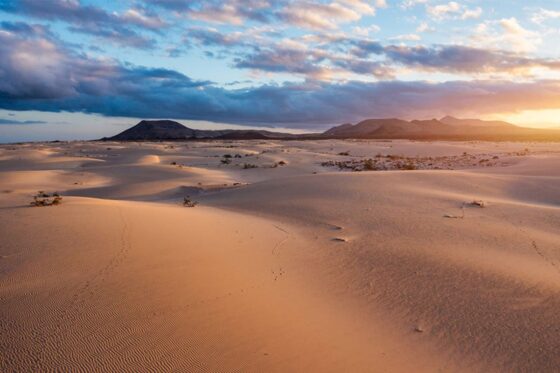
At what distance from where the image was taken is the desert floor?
3.64 metres

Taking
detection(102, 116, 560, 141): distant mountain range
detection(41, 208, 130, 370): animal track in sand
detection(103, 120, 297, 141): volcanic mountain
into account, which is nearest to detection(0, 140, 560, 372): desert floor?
detection(41, 208, 130, 370): animal track in sand

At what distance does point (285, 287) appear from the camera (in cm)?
525

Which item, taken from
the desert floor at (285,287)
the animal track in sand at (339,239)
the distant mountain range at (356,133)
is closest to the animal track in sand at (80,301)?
the desert floor at (285,287)

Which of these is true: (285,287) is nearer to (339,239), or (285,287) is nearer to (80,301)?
(80,301)

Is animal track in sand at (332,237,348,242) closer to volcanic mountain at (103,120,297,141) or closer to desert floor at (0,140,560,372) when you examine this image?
desert floor at (0,140,560,372)

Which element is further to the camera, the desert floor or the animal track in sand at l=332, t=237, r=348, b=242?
the animal track in sand at l=332, t=237, r=348, b=242

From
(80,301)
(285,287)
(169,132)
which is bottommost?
(285,287)

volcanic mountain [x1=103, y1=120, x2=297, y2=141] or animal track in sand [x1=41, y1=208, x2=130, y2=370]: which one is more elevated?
volcanic mountain [x1=103, y1=120, x2=297, y2=141]

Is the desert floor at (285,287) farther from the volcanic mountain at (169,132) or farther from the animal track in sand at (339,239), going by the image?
the volcanic mountain at (169,132)

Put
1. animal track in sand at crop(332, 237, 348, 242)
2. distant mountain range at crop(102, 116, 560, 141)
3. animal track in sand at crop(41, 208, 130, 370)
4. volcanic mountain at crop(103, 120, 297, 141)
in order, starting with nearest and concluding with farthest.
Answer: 1. animal track in sand at crop(41, 208, 130, 370)
2. animal track in sand at crop(332, 237, 348, 242)
3. distant mountain range at crop(102, 116, 560, 141)
4. volcanic mountain at crop(103, 120, 297, 141)

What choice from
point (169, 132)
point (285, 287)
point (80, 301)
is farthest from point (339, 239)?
point (169, 132)

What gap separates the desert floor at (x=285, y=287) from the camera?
3639 millimetres

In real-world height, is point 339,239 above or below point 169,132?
below

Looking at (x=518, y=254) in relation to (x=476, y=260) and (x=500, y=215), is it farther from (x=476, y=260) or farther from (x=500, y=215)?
(x=500, y=215)
